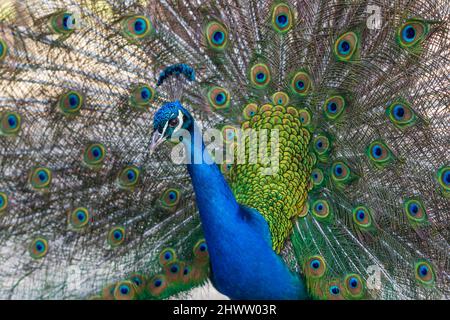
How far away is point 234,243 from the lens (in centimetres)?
204

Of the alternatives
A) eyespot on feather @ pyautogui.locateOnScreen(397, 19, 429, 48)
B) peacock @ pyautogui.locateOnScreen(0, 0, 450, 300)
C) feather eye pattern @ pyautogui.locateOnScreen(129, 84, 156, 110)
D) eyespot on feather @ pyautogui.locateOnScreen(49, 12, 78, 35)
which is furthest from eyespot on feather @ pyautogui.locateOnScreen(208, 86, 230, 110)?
eyespot on feather @ pyautogui.locateOnScreen(397, 19, 429, 48)

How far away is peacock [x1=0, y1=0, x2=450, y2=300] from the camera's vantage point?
2.11 meters

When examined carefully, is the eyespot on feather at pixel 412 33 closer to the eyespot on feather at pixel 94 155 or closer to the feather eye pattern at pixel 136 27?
the feather eye pattern at pixel 136 27

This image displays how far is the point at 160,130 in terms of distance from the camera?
5.85ft

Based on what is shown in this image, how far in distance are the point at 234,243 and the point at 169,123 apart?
1.67 feet

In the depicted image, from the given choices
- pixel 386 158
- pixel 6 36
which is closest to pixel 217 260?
pixel 386 158

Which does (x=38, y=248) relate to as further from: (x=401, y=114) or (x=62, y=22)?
(x=401, y=114)

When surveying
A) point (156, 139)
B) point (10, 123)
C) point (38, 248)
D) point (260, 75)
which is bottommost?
point (38, 248)

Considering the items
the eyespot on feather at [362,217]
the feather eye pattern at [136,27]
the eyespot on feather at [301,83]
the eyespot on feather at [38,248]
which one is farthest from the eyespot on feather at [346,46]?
the eyespot on feather at [38,248]

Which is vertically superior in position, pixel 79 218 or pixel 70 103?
pixel 70 103

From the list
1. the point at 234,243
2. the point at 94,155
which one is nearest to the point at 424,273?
the point at 234,243

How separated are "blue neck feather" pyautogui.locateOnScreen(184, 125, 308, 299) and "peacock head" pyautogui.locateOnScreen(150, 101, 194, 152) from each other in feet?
0.29

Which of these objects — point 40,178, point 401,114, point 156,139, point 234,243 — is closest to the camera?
point 156,139

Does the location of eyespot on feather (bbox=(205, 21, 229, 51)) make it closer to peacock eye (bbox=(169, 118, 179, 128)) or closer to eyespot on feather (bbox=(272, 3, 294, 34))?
eyespot on feather (bbox=(272, 3, 294, 34))
